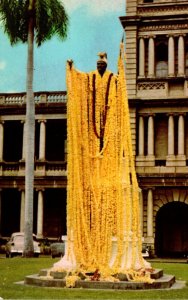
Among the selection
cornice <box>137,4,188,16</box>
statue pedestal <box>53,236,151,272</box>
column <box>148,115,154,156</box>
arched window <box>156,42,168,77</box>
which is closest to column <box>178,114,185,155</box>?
column <box>148,115,154,156</box>

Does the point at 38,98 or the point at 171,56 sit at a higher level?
the point at 171,56

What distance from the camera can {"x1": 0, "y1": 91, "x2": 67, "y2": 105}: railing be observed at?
4022cm

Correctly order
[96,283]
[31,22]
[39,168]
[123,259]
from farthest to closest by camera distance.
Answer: [39,168] < [31,22] < [123,259] < [96,283]

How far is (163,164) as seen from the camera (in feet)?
124

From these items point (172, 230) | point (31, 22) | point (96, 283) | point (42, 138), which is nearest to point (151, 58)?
point (42, 138)

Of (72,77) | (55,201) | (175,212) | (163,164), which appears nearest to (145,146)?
(163,164)

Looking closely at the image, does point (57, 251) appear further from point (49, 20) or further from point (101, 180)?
point (101, 180)

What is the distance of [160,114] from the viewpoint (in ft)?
125

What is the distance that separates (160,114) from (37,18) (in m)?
9.31

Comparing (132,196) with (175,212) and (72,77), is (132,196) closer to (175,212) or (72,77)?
(72,77)

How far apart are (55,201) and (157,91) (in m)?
9.39

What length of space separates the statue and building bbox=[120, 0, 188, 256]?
2253 centimetres

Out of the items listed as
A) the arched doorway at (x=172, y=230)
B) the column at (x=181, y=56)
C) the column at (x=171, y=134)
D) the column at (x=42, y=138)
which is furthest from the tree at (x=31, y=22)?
the arched doorway at (x=172, y=230)

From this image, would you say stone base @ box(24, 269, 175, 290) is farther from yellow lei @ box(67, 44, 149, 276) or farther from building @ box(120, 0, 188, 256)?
building @ box(120, 0, 188, 256)
